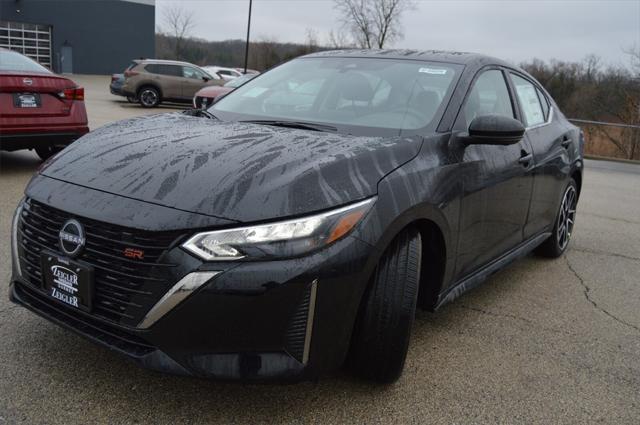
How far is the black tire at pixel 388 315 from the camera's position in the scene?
2377 millimetres

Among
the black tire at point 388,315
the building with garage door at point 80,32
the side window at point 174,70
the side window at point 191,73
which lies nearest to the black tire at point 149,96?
the side window at point 174,70

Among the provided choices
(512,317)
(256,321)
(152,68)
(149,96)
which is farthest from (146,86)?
(256,321)

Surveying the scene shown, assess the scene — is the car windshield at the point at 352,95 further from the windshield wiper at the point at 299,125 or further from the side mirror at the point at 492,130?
the side mirror at the point at 492,130

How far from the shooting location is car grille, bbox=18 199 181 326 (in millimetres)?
2039

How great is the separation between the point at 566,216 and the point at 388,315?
125 inches

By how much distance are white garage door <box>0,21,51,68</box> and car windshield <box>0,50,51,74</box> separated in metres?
34.4

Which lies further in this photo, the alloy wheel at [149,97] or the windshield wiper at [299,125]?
the alloy wheel at [149,97]

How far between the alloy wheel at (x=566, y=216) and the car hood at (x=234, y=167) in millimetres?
2601

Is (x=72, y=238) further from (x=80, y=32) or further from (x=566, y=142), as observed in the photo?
(x=80, y=32)

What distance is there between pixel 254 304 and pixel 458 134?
1.53 metres

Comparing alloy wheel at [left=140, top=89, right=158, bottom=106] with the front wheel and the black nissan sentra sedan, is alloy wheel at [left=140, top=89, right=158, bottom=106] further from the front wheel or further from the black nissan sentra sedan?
the black nissan sentra sedan

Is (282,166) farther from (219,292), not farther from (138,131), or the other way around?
(138,131)

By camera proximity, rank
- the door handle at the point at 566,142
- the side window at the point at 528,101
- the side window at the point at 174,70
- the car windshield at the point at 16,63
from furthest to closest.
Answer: the side window at the point at 174,70
the car windshield at the point at 16,63
the door handle at the point at 566,142
the side window at the point at 528,101

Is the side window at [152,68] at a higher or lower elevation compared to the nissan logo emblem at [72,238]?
lower
